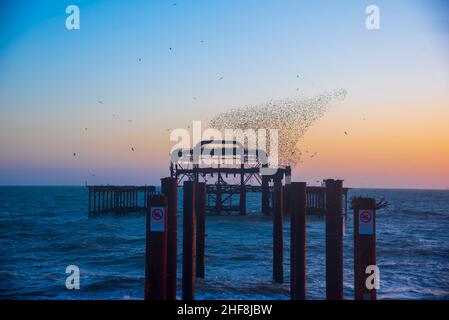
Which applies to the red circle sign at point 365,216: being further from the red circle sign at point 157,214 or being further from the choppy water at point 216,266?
the choppy water at point 216,266

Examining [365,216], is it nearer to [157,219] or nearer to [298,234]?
[298,234]

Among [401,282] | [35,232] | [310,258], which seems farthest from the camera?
[35,232]

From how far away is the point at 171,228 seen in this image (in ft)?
25.7

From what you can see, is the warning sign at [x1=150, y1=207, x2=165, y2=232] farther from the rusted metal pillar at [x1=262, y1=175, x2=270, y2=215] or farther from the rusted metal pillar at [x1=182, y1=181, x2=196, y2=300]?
the rusted metal pillar at [x1=262, y1=175, x2=270, y2=215]

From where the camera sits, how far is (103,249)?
2552cm

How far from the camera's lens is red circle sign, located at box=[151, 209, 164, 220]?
7291 mm

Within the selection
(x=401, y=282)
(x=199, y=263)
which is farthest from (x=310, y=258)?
(x=199, y=263)

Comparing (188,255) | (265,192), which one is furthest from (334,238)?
(265,192)

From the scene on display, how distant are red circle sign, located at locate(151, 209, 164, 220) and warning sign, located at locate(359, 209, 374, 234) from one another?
318cm

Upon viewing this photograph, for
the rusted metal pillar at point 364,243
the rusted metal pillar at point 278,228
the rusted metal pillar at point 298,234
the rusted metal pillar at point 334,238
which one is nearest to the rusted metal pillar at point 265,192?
the rusted metal pillar at point 278,228

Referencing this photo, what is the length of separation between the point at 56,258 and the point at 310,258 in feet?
40.5

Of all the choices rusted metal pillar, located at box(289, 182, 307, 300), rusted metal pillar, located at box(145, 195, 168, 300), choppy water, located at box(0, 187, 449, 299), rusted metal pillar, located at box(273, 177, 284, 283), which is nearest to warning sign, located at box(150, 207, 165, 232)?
rusted metal pillar, located at box(145, 195, 168, 300)
